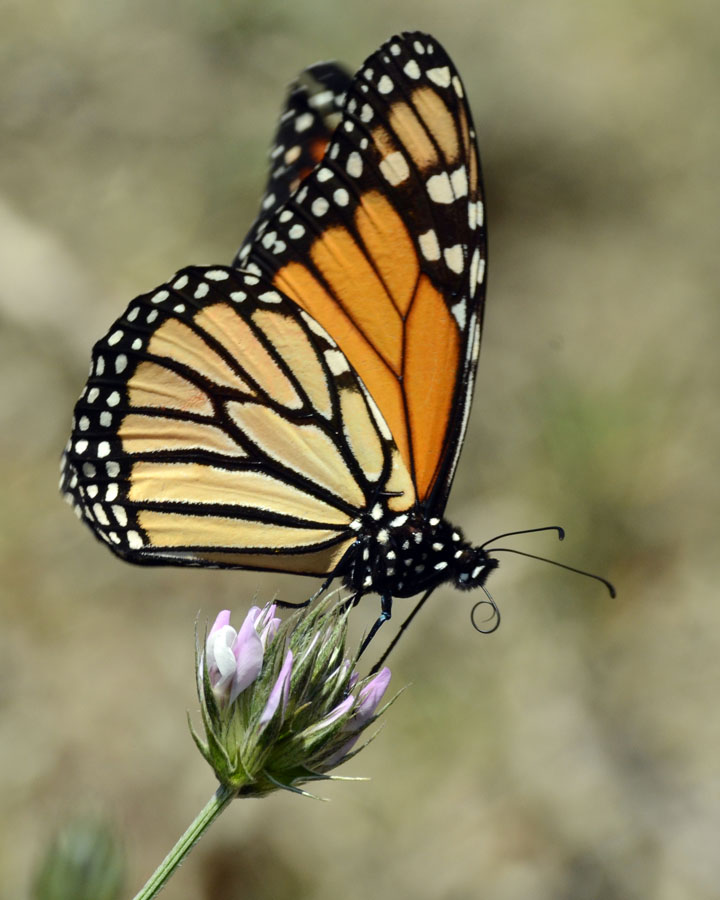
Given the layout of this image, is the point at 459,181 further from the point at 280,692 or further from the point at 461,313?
the point at 280,692

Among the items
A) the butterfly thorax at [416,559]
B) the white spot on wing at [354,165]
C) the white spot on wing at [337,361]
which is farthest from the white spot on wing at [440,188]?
the butterfly thorax at [416,559]

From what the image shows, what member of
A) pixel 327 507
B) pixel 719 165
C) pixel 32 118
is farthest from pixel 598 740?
pixel 32 118

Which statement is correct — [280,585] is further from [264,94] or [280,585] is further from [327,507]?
[264,94]

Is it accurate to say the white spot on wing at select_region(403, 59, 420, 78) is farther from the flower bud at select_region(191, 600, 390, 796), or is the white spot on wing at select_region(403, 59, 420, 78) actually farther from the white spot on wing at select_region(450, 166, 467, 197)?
the flower bud at select_region(191, 600, 390, 796)

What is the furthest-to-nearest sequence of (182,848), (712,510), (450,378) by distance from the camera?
(712,510)
(450,378)
(182,848)

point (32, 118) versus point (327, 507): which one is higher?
point (32, 118)

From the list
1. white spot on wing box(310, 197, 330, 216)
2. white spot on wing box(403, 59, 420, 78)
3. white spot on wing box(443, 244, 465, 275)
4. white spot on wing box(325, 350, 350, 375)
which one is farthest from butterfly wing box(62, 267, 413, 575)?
white spot on wing box(403, 59, 420, 78)
